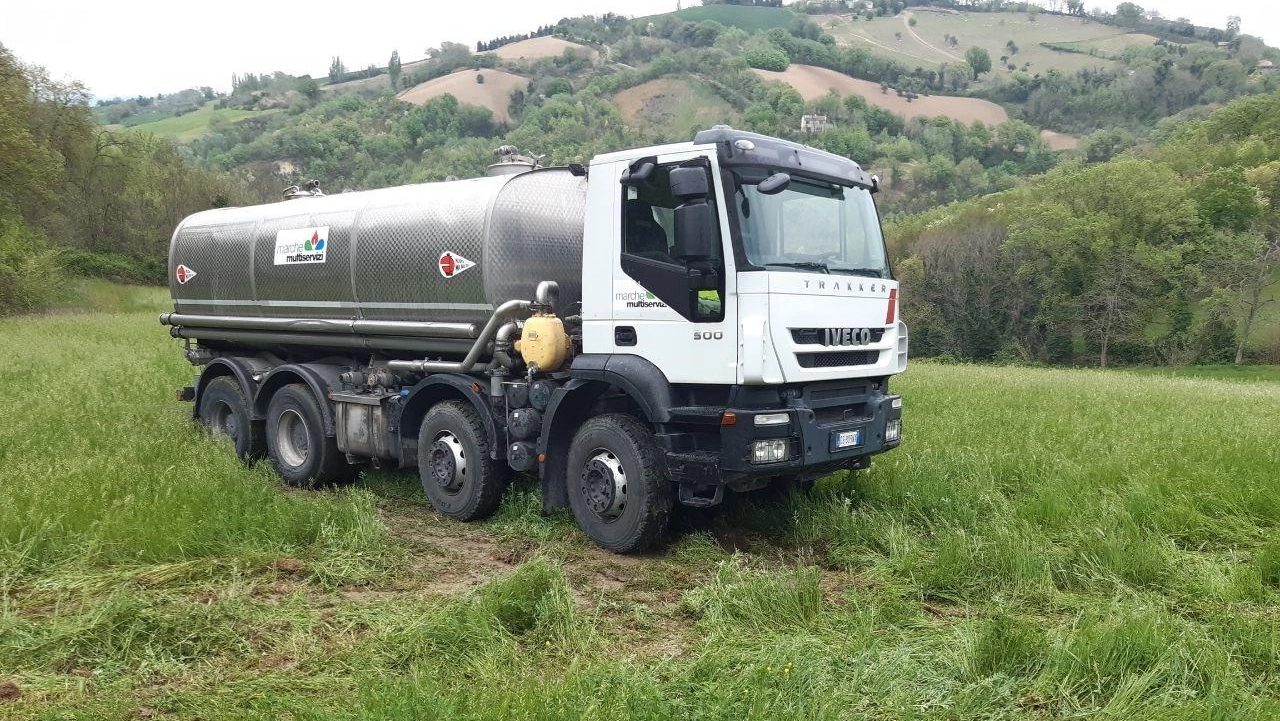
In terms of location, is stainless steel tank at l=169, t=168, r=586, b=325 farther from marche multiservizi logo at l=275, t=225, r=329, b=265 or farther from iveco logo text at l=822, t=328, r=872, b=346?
iveco logo text at l=822, t=328, r=872, b=346

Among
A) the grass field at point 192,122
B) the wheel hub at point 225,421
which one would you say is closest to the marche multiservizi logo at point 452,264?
Answer: the wheel hub at point 225,421

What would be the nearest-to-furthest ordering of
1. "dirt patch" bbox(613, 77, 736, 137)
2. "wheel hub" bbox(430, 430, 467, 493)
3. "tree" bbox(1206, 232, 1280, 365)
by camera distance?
1. "wheel hub" bbox(430, 430, 467, 493)
2. "tree" bbox(1206, 232, 1280, 365)
3. "dirt patch" bbox(613, 77, 736, 137)

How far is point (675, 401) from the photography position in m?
6.68

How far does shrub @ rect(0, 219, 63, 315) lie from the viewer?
33188 mm

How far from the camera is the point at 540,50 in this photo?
189m

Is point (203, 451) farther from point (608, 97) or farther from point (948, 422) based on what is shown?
point (608, 97)

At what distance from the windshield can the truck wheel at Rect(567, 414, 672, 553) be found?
66.9 inches

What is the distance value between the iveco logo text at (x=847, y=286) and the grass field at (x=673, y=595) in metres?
1.81

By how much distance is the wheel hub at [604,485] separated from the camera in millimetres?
6863

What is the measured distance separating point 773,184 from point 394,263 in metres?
3.90

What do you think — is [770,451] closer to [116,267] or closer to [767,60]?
[116,267]

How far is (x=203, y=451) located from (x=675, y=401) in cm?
546

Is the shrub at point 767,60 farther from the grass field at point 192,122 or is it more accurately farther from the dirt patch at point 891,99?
the grass field at point 192,122

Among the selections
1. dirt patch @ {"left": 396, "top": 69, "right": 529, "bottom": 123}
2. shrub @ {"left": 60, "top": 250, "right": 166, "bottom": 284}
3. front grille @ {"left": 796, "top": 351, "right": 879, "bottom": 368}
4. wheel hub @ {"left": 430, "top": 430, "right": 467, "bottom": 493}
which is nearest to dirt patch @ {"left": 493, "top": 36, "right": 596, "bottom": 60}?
dirt patch @ {"left": 396, "top": 69, "right": 529, "bottom": 123}
